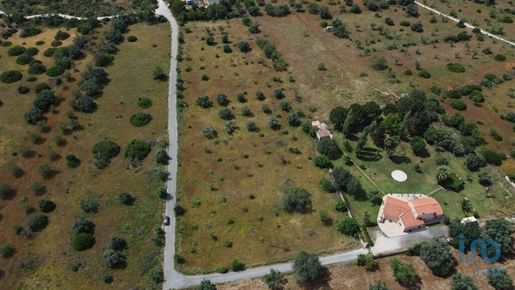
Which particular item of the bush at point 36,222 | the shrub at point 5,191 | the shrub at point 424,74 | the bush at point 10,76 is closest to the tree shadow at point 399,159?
the shrub at point 424,74

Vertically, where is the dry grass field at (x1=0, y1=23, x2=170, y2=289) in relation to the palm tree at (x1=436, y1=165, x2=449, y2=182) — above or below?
below

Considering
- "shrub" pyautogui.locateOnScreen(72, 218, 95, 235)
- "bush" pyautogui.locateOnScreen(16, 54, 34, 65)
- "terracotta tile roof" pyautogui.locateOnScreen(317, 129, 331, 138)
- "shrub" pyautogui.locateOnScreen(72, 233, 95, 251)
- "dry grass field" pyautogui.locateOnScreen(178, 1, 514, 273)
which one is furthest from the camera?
"bush" pyautogui.locateOnScreen(16, 54, 34, 65)

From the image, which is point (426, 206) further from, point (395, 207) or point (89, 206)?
point (89, 206)

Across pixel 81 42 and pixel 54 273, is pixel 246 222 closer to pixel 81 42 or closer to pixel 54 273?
pixel 54 273

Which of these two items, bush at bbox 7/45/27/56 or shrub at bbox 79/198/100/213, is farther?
bush at bbox 7/45/27/56

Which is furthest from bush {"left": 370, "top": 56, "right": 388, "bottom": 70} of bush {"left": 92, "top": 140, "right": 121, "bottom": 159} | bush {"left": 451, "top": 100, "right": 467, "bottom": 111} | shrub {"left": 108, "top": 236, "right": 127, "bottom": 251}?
shrub {"left": 108, "top": 236, "right": 127, "bottom": 251}

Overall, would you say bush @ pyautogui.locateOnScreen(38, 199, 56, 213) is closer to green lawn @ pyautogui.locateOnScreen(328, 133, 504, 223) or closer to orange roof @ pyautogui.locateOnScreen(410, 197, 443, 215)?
green lawn @ pyautogui.locateOnScreen(328, 133, 504, 223)

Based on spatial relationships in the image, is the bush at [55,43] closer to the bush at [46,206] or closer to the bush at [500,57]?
the bush at [46,206]

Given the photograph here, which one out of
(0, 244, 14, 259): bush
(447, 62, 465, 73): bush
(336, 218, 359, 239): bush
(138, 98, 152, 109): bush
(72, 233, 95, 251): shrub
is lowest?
(0, 244, 14, 259): bush
